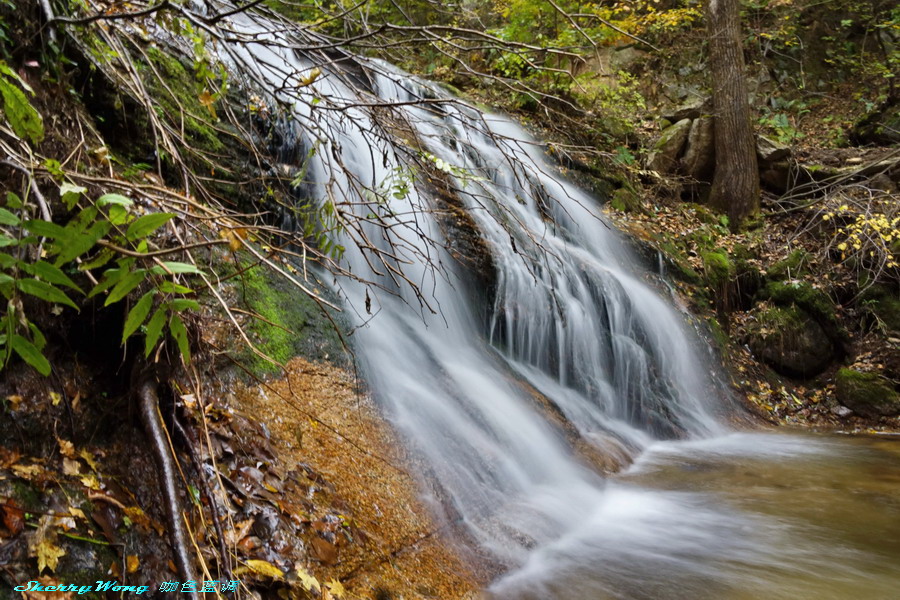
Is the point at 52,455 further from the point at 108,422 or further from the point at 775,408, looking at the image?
the point at 775,408

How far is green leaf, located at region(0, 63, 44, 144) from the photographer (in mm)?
1725

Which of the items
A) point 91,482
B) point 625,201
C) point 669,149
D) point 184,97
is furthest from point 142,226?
point 669,149

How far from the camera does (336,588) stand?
218 cm

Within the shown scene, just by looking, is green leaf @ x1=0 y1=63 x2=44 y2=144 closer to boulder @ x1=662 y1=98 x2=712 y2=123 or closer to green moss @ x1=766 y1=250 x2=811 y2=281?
green moss @ x1=766 y1=250 x2=811 y2=281

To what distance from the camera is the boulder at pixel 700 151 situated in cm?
942

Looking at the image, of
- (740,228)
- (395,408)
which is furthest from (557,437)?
(740,228)

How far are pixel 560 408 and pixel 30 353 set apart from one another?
4.16m

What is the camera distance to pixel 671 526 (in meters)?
3.67

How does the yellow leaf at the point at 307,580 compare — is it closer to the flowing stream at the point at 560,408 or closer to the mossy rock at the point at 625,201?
the flowing stream at the point at 560,408

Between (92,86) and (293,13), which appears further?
(293,13)

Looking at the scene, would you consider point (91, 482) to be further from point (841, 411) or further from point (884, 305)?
point (884, 305)

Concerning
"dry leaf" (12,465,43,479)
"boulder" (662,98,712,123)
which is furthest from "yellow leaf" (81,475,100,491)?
"boulder" (662,98,712,123)

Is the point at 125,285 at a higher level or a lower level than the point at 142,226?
lower

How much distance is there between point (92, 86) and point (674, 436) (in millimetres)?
5665
